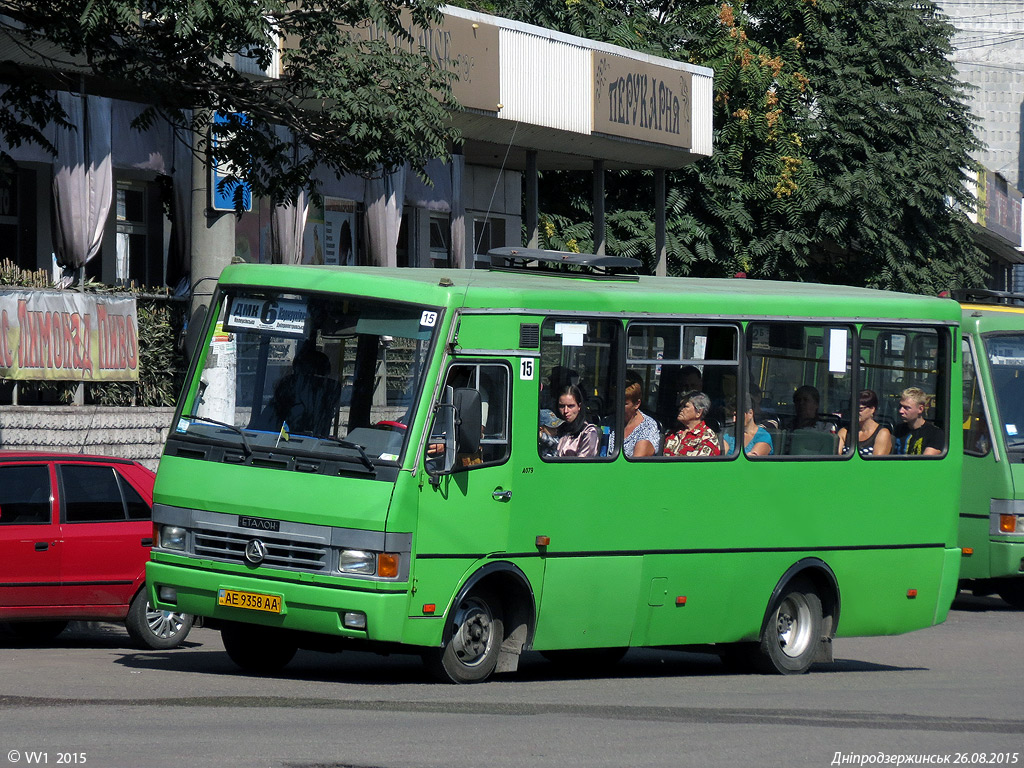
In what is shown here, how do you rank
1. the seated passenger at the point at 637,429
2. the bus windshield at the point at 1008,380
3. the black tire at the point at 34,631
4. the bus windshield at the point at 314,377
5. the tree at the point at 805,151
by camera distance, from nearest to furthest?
the bus windshield at the point at 314,377 < the seated passenger at the point at 637,429 < the black tire at the point at 34,631 < the bus windshield at the point at 1008,380 < the tree at the point at 805,151

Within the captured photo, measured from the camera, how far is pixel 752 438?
1219 cm

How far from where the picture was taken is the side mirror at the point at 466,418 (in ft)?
33.7

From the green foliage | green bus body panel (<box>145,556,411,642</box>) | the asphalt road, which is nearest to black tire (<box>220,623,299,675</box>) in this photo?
the asphalt road

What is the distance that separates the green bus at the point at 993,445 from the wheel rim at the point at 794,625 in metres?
5.34

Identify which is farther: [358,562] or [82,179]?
[82,179]

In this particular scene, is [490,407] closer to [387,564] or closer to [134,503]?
[387,564]

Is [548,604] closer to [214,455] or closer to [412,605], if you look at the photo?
[412,605]

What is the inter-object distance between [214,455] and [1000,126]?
211 ft

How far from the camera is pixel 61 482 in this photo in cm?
1305

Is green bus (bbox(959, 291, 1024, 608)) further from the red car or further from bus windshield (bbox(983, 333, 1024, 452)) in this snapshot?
the red car

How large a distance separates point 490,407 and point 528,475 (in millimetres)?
508

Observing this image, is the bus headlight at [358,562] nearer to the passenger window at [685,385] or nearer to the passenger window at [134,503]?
the passenger window at [685,385]

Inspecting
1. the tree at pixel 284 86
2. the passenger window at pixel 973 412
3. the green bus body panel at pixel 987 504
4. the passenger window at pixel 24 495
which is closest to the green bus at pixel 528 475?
the passenger window at pixel 24 495

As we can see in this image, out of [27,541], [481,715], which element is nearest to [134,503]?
[27,541]
